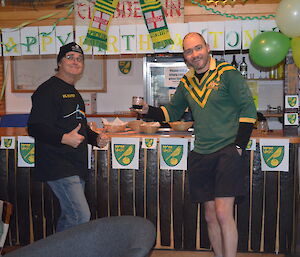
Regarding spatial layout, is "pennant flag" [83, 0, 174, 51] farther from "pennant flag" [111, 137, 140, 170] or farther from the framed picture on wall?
the framed picture on wall

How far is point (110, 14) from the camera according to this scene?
3297 millimetres

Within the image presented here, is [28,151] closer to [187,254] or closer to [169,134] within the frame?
[169,134]

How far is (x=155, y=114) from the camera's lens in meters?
2.97

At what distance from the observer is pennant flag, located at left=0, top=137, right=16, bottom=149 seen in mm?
3322

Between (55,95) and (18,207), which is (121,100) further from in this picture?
(55,95)

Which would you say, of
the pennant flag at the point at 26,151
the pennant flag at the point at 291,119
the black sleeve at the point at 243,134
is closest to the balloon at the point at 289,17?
the pennant flag at the point at 291,119

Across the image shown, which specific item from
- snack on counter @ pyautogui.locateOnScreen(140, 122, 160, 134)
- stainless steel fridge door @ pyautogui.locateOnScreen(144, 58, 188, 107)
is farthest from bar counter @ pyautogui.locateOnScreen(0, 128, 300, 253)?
stainless steel fridge door @ pyautogui.locateOnScreen(144, 58, 188, 107)

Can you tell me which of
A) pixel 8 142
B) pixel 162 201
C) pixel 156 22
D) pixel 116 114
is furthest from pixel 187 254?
pixel 116 114

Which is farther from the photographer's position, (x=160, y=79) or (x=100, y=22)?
(x=160, y=79)

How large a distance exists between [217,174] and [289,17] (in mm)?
1270

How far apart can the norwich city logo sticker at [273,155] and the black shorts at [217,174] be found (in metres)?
0.53

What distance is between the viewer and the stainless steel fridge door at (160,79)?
578cm

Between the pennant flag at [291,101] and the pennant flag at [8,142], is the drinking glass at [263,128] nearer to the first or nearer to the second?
the pennant flag at [291,101]

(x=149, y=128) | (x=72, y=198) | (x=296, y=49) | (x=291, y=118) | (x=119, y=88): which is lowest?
(x=72, y=198)
